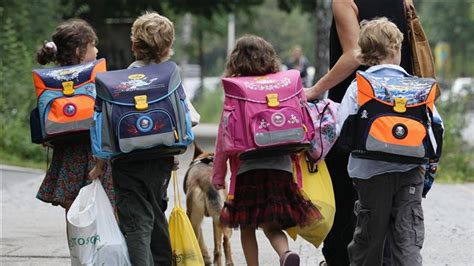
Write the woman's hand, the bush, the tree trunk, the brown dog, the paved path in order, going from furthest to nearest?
the tree trunk → the bush → the paved path → the brown dog → the woman's hand

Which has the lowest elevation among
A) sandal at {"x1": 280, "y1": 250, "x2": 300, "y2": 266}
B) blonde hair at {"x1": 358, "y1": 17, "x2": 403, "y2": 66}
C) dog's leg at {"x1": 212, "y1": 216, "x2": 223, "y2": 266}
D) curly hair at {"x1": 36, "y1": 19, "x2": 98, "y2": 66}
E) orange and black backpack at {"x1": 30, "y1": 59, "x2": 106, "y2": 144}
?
dog's leg at {"x1": 212, "y1": 216, "x2": 223, "y2": 266}

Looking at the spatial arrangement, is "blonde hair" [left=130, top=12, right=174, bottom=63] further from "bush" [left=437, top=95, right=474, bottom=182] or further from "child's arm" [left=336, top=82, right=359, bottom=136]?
"bush" [left=437, top=95, right=474, bottom=182]

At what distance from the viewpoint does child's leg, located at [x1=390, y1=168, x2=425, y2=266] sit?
581 centimetres

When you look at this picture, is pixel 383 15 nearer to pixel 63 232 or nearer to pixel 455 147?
pixel 63 232

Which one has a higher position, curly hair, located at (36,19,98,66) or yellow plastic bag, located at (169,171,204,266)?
curly hair, located at (36,19,98,66)

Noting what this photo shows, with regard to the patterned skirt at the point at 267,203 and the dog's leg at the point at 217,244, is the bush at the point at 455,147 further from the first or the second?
the patterned skirt at the point at 267,203

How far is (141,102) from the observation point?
590 centimetres

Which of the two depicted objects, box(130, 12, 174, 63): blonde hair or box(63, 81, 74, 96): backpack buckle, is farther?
box(63, 81, 74, 96): backpack buckle

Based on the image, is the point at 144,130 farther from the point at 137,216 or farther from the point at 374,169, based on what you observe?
the point at 374,169

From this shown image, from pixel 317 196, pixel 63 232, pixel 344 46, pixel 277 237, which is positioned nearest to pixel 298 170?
pixel 317 196

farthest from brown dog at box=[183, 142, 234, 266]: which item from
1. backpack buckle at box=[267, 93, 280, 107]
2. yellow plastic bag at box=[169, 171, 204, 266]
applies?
backpack buckle at box=[267, 93, 280, 107]

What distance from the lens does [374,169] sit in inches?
228

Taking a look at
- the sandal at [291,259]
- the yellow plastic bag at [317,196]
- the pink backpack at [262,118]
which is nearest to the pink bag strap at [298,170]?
the yellow plastic bag at [317,196]

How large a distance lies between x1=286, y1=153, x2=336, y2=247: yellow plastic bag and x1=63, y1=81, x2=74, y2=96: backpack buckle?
5.01 feet
